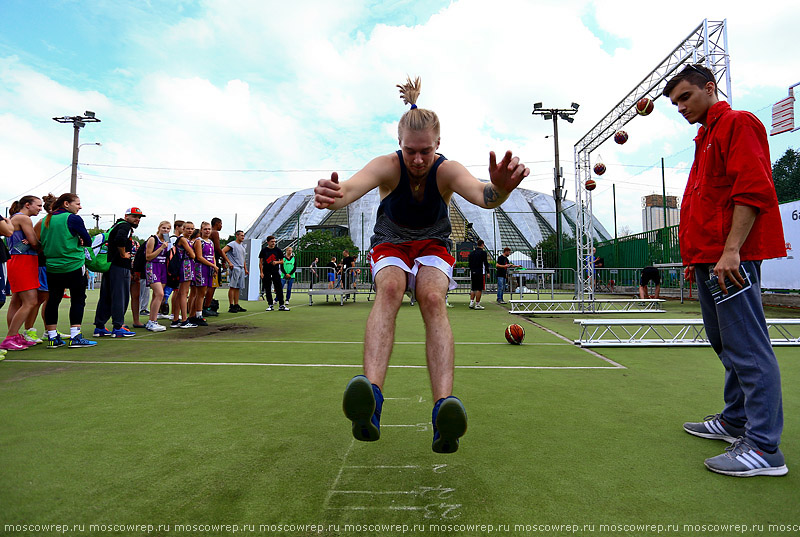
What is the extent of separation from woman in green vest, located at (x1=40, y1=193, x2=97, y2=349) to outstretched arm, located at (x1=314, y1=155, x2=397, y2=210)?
4.92 metres

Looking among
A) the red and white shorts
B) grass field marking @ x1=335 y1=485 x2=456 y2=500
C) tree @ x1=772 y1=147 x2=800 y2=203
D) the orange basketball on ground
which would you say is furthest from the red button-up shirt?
tree @ x1=772 y1=147 x2=800 y2=203

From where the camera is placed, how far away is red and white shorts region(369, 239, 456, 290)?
2.60 meters

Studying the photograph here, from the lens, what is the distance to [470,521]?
1691 millimetres

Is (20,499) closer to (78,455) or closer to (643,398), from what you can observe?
(78,455)

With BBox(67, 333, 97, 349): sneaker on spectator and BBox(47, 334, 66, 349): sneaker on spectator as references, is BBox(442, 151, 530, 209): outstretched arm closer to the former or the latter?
BBox(67, 333, 97, 349): sneaker on spectator

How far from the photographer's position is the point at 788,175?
12289mm

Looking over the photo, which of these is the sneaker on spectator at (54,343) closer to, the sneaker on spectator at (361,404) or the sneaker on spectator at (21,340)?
the sneaker on spectator at (21,340)

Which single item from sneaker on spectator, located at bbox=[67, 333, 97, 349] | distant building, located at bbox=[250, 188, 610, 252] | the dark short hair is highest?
distant building, located at bbox=[250, 188, 610, 252]

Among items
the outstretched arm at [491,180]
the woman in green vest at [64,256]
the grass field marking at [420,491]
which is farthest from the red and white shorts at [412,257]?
the woman in green vest at [64,256]

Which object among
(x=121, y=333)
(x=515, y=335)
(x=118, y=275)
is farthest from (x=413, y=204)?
(x=121, y=333)

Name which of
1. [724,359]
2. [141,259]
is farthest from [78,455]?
[141,259]

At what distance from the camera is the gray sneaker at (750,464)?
213 cm

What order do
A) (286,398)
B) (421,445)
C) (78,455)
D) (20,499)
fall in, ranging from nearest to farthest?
1. (20,499)
2. (78,455)
3. (421,445)
4. (286,398)

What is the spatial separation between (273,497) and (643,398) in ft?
9.25
